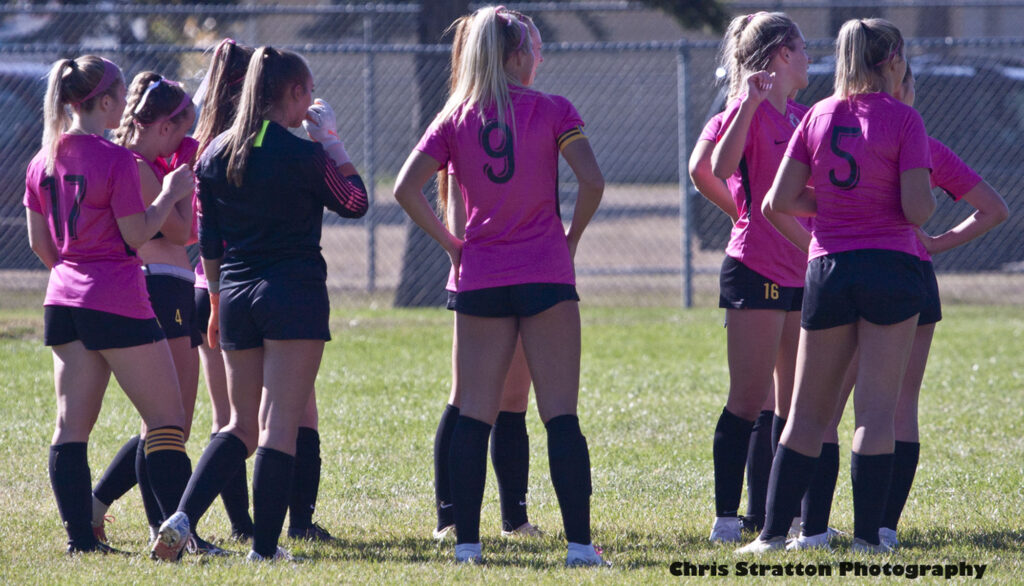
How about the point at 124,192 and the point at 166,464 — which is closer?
the point at 124,192

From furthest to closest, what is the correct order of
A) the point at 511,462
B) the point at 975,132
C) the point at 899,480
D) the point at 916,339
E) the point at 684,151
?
the point at 975,132 → the point at 684,151 → the point at 511,462 → the point at 899,480 → the point at 916,339

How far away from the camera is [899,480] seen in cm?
423

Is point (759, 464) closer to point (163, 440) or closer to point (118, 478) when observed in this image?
point (163, 440)

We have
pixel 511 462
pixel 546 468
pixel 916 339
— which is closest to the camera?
pixel 916 339

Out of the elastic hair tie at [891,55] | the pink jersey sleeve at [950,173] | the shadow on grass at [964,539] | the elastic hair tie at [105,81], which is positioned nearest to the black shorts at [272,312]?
the elastic hair tie at [105,81]

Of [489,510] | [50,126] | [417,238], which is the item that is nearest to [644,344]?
[417,238]

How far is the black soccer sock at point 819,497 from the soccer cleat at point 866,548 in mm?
127

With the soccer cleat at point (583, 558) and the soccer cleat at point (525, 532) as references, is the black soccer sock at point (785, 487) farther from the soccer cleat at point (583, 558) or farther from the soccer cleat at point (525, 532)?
the soccer cleat at point (525, 532)

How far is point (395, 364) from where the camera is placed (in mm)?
8445

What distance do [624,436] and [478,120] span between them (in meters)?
3.01

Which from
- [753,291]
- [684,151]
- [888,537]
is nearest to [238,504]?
[753,291]

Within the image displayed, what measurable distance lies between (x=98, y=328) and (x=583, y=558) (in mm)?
1818

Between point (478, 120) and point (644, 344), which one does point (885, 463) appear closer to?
point (478, 120)

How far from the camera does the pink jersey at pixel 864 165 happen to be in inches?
146
